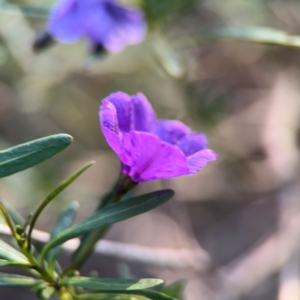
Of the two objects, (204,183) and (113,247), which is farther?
(204,183)

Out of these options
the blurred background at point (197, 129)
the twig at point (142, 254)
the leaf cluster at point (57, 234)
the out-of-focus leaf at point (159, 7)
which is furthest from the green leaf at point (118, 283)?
the out-of-focus leaf at point (159, 7)

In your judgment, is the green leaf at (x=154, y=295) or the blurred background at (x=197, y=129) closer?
the green leaf at (x=154, y=295)

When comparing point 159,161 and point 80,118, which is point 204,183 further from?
point 159,161

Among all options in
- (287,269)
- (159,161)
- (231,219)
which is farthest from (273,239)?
(159,161)

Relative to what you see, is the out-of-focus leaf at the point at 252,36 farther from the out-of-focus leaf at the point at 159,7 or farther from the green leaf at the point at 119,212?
the green leaf at the point at 119,212

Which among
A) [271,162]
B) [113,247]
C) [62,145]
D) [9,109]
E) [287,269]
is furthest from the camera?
[9,109]

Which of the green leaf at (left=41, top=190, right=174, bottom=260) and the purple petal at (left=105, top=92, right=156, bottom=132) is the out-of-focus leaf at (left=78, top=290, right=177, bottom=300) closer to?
the green leaf at (left=41, top=190, right=174, bottom=260)

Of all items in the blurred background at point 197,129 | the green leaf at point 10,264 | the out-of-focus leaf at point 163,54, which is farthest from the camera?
the blurred background at point 197,129

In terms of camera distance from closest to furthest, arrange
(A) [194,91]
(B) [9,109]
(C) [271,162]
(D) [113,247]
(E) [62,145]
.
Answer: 1. (E) [62,145]
2. (D) [113,247]
3. (A) [194,91]
4. (C) [271,162]
5. (B) [9,109]

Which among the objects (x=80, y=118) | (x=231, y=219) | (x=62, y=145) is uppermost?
(x=80, y=118)
